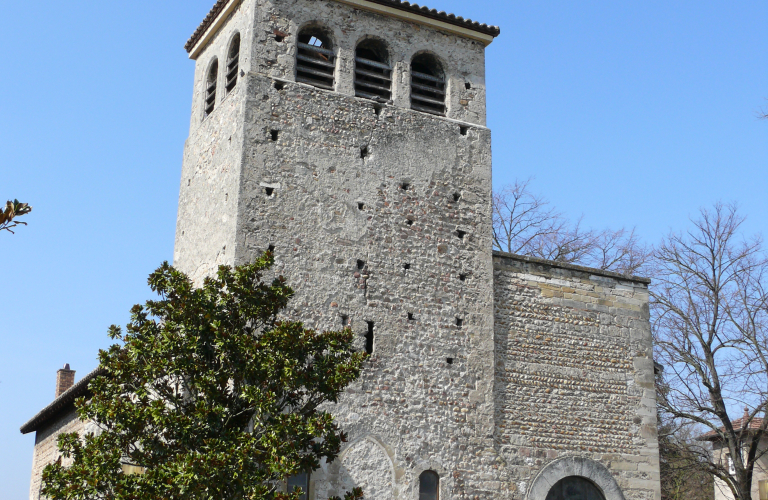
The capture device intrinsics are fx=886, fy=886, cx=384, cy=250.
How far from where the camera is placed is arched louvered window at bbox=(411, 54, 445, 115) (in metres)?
15.8

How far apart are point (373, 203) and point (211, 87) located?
4331 millimetres

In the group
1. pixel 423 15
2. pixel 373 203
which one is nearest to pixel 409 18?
pixel 423 15

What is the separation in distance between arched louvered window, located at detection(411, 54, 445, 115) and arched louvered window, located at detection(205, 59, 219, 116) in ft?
12.1

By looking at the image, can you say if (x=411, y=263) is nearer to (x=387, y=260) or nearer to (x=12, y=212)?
(x=387, y=260)

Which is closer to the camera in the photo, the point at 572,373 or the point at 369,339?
the point at 369,339

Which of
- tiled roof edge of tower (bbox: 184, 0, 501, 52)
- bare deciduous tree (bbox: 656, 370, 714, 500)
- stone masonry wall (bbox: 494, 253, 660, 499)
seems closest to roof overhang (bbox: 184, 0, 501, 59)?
tiled roof edge of tower (bbox: 184, 0, 501, 52)

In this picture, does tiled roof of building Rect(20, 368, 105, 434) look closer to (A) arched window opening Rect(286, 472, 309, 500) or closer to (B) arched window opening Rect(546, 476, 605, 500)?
(A) arched window opening Rect(286, 472, 309, 500)

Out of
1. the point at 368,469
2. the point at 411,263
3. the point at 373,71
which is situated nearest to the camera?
the point at 368,469

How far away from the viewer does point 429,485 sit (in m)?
13.5

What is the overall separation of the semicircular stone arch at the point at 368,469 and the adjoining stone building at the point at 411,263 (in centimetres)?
2

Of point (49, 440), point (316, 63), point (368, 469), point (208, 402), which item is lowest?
point (368, 469)

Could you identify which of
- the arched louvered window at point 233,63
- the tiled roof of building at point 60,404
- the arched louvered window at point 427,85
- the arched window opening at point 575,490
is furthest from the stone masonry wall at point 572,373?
the tiled roof of building at point 60,404

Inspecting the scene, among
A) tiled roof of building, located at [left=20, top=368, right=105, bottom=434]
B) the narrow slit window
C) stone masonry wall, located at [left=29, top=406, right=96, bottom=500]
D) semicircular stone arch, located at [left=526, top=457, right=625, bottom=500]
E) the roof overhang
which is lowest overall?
semicircular stone arch, located at [left=526, top=457, right=625, bottom=500]

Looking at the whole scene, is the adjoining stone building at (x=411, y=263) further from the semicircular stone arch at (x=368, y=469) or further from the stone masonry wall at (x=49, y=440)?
the stone masonry wall at (x=49, y=440)
